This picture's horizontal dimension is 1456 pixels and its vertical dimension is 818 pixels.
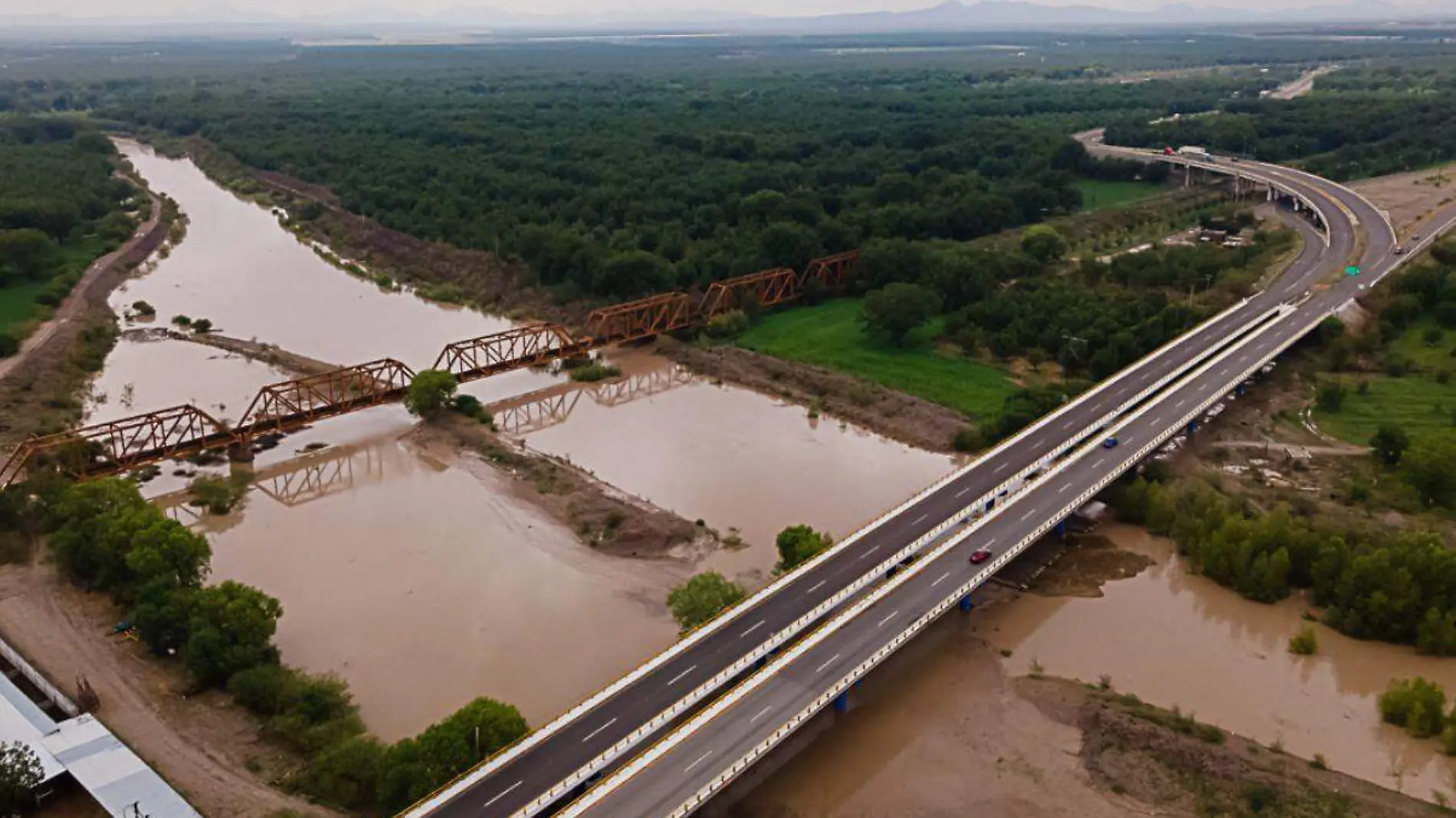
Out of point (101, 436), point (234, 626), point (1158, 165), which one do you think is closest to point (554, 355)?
A: point (101, 436)

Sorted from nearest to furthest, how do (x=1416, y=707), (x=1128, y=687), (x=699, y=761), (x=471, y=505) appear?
(x=699, y=761) < (x=1416, y=707) < (x=1128, y=687) < (x=471, y=505)

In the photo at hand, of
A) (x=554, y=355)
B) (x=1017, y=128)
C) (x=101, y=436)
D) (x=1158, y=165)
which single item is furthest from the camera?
(x=1017, y=128)

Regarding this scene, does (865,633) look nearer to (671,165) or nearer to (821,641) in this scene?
(821,641)

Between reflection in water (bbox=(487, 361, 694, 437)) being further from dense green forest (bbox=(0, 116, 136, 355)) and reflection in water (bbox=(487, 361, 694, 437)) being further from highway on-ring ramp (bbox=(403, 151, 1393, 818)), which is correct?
dense green forest (bbox=(0, 116, 136, 355))

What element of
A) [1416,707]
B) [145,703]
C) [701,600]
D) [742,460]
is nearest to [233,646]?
[145,703]

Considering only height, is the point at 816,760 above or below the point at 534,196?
below

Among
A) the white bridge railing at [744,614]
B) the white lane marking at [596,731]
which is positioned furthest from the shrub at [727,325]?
the white lane marking at [596,731]

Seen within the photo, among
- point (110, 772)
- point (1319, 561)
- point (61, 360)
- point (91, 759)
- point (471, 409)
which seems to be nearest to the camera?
point (110, 772)

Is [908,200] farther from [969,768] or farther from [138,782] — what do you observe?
[138,782]

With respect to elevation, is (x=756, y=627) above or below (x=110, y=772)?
above
